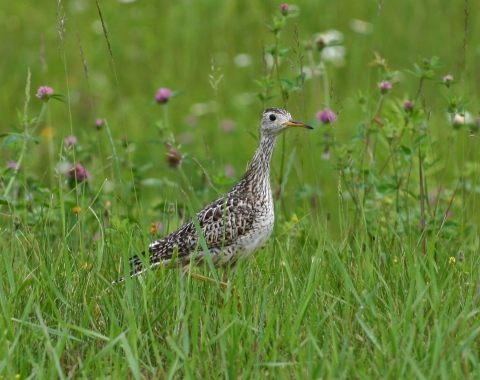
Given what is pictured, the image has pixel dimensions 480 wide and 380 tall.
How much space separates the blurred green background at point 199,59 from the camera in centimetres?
1092

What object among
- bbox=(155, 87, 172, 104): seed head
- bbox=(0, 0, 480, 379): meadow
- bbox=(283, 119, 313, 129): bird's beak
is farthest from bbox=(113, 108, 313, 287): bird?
bbox=(155, 87, 172, 104): seed head

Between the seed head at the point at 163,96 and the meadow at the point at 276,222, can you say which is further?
the seed head at the point at 163,96

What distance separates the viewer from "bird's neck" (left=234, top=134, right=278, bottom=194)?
5.77m

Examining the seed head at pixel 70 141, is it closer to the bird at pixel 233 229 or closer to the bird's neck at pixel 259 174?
the bird at pixel 233 229

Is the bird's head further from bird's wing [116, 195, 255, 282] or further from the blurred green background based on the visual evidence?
the blurred green background

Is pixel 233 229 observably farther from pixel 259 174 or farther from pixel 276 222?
pixel 276 222

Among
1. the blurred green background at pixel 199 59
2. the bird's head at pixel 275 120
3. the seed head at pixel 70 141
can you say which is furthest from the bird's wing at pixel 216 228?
the blurred green background at pixel 199 59

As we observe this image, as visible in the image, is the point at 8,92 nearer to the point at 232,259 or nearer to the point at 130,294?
the point at 232,259

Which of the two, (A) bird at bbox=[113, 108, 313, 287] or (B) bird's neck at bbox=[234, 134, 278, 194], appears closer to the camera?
(A) bird at bbox=[113, 108, 313, 287]

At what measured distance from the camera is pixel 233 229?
5.48 meters

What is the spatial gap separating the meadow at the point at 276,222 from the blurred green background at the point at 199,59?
0.04 meters

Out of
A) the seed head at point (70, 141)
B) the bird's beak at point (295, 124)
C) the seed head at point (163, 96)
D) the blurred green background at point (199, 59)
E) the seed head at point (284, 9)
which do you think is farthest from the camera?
the blurred green background at point (199, 59)

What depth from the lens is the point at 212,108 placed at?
11.4m

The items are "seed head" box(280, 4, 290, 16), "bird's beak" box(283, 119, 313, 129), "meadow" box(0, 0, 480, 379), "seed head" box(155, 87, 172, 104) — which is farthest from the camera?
"seed head" box(155, 87, 172, 104)
